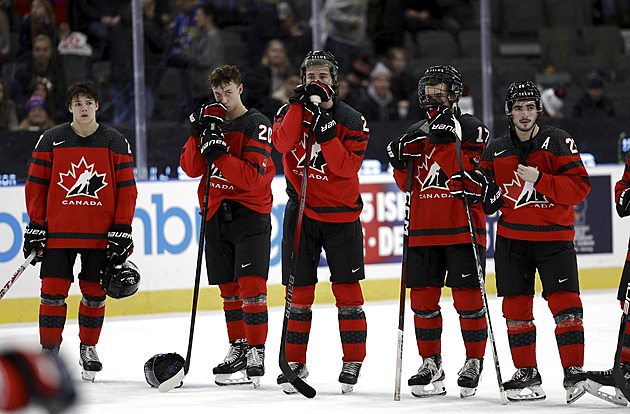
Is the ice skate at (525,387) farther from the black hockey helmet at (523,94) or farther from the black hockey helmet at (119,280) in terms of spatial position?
the black hockey helmet at (119,280)

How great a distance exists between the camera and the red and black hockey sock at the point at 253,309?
386cm

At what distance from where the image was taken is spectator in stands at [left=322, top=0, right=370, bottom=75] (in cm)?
700

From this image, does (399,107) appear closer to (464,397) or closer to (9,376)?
(464,397)

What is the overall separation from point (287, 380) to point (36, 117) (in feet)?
10.4

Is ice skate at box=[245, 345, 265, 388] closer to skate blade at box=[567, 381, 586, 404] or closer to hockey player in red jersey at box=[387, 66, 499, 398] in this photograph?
hockey player in red jersey at box=[387, 66, 499, 398]

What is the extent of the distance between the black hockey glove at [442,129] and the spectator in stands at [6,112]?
3409mm

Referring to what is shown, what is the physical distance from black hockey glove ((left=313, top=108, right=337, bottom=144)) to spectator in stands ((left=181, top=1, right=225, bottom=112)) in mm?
2987

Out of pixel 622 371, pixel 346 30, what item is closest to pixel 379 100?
pixel 346 30

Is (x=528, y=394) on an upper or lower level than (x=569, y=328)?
lower

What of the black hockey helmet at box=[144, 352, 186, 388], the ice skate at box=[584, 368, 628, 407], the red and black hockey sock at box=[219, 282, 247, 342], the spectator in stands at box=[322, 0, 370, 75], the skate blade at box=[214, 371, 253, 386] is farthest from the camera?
the spectator in stands at box=[322, 0, 370, 75]

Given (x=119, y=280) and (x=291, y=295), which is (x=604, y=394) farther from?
(x=119, y=280)

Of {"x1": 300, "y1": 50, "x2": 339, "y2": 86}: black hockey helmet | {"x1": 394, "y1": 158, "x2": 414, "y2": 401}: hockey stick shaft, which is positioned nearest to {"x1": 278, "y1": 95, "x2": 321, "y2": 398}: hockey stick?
{"x1": 300, "y1": 50, "x2": 339, "y2": 86}: black hockey helmet

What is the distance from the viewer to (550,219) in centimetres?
345

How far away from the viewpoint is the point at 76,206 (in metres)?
4.00
